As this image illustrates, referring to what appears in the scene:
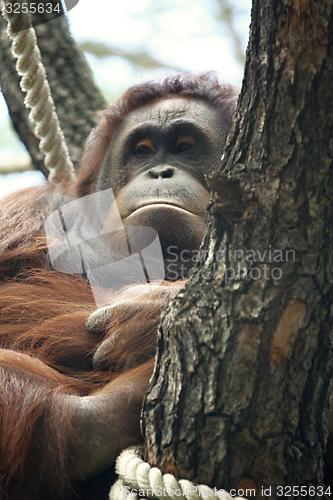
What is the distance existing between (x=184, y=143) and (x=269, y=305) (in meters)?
1.74

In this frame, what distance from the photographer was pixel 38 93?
3.69 metres

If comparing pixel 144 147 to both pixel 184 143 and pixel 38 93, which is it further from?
pixel 38 93

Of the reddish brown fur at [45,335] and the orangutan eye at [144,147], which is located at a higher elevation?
the orangutan eye at [144,147]

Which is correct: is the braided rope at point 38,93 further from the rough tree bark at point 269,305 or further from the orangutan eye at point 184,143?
the rough tree bark at point 269,305

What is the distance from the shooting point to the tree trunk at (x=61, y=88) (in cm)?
475

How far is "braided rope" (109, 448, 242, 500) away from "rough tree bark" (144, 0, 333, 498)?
0.12 ft

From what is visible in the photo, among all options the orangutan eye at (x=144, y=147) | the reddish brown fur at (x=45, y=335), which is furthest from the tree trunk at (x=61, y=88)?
the orangutan eye at (x=144, y=147)

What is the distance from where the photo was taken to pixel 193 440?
80.3 inches

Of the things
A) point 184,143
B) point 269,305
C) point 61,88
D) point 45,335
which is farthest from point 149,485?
point 61,88

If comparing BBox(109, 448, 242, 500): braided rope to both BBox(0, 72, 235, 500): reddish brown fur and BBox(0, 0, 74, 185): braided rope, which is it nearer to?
BBox(0, 72, 235, 500): reddish brown fur

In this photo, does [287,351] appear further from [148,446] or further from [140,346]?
[140,346]

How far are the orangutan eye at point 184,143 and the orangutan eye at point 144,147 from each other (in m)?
0.11

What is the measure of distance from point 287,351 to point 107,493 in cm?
81

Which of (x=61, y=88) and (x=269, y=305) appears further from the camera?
(x=61, y=88)
